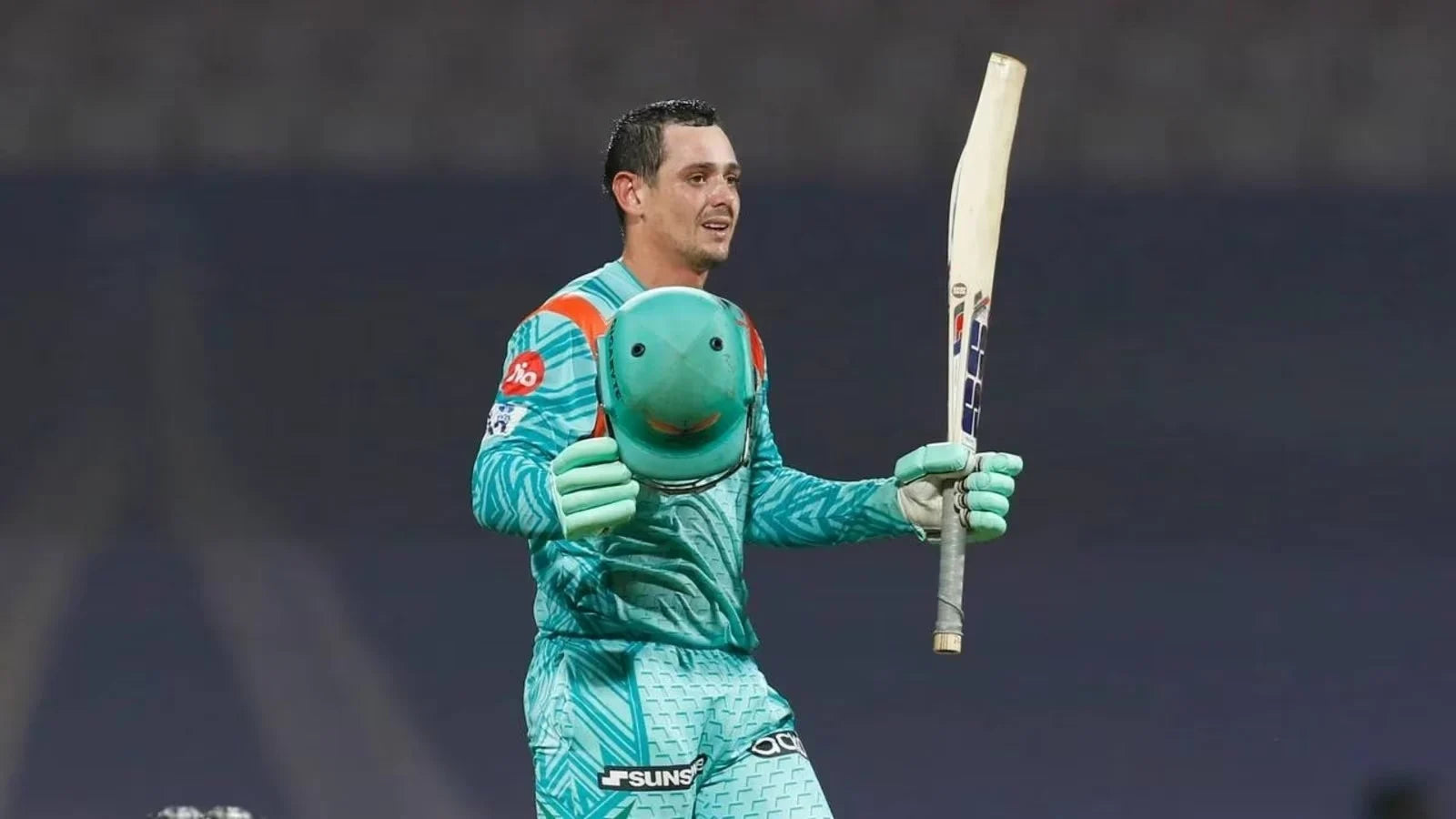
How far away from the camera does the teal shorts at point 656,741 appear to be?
273 cm

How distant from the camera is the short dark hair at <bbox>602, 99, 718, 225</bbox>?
296 centimetres

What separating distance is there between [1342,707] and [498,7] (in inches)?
93.8

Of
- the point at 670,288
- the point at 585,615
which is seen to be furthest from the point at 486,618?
the point at 670,288

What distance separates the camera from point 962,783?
505 cm

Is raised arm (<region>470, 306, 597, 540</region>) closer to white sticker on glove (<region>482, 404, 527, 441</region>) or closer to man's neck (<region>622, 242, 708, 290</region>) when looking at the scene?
white sticker on glove (<region>482, 404, 527, 441</region>)

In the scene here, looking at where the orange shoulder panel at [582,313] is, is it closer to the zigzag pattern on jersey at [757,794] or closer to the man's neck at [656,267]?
the man's neck at [656,267]

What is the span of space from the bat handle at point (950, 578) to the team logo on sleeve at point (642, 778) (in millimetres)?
339

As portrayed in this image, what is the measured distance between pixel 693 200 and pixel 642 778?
0.72 metres

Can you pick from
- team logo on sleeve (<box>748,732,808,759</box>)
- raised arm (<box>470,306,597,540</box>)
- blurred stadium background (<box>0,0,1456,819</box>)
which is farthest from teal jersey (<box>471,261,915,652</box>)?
blurred stadium background (<box>0,0,1456,819</box>)

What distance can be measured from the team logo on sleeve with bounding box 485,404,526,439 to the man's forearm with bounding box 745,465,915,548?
1.32 feet

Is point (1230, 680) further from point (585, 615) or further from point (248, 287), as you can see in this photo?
point (585, 615)

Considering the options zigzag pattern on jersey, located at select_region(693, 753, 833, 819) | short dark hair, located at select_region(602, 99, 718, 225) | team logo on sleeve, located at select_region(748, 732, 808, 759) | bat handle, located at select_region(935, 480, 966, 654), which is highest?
short dark hair, located at select_region(602, 99, 718, 225)

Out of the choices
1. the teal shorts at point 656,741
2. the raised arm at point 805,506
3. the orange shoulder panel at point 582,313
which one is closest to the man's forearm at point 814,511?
the raised arm at point 805,506

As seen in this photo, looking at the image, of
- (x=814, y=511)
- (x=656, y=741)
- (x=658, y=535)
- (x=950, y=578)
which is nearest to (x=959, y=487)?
(x=950, y=578)
